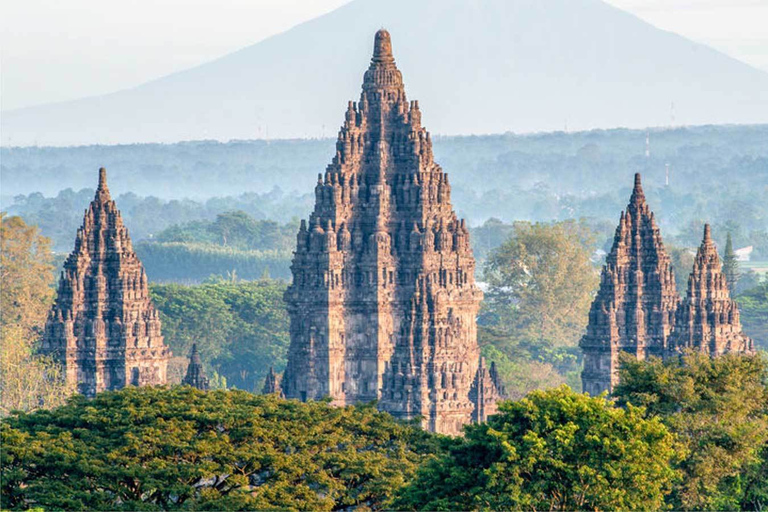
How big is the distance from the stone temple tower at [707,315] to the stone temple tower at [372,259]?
8453 mm

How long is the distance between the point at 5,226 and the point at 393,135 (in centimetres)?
4621

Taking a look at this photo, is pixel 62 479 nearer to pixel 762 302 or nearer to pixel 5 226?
pixel 5 226

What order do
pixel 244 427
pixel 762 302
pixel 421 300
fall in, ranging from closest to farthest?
pixel 244 427 < pixel 421 300 < pixel 762 302

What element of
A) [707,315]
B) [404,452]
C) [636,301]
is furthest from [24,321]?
[404,452]

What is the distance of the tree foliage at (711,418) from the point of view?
69312 mm

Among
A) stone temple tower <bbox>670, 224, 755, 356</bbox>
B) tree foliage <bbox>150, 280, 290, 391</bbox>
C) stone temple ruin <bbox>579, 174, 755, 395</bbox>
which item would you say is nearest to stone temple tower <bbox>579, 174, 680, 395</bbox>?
stone temple ruin <bbox>579, 174, 755, 395</bbox>

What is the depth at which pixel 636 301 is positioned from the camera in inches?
4109

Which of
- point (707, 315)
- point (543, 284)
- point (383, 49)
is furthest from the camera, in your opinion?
point (543, 284)

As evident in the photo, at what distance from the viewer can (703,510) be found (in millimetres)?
69125

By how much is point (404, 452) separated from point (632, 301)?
30.5m

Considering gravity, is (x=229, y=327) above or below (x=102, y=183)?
Answer: below

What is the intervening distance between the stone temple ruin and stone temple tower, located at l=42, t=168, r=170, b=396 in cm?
1698

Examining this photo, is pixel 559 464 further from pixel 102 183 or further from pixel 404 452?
pixel 102 183

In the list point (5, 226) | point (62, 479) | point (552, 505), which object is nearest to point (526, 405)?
Answer: point (552, 505)
